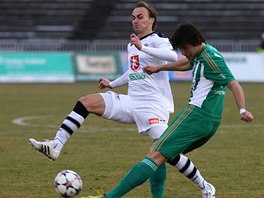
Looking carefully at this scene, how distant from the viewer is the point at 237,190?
9.38 meters

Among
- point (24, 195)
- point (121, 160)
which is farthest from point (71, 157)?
point (24, 195)

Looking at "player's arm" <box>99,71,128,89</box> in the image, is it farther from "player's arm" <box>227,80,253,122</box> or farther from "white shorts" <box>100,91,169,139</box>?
"player's arm" <box>227,80,253,122</box>

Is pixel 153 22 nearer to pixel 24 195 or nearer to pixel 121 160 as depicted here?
pixel 24 195

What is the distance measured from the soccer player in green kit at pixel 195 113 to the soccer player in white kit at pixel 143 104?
85 cm

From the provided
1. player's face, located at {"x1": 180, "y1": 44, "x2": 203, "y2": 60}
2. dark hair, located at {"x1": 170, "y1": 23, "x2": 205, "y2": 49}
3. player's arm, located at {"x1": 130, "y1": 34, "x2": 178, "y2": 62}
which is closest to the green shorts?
player's face, located at {"x1": 180, "y1": 44, "x2": 203, "y2": 60}

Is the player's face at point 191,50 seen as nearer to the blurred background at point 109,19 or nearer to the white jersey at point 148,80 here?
the white jersey at point 148,80

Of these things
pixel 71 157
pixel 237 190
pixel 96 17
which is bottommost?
pixel 96 17

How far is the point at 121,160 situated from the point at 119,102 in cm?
347

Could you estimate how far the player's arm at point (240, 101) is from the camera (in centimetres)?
723

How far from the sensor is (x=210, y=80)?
298 inches

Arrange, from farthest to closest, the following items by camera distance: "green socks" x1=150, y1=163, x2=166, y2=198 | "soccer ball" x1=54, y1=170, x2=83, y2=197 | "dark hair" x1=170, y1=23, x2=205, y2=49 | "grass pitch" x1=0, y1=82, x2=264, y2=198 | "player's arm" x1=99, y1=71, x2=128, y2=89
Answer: "grass pitch" x1=0, y1=82, x2=264, y2=198
"player's arm" x1=99, y1=71, x2=128, y2=89
"green socks" x1=150, y1=163, x2=166, y2=198
"soccer ball" x1=54, y1=170, x2=83, y2=197
"dark hair" x1=170, y1=23, x2=205, y2=49

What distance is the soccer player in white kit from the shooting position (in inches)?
331

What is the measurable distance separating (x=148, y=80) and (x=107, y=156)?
4030 millimetres

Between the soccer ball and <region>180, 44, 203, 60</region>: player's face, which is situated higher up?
<region>180, 44, 203, 60</region>: player's face
